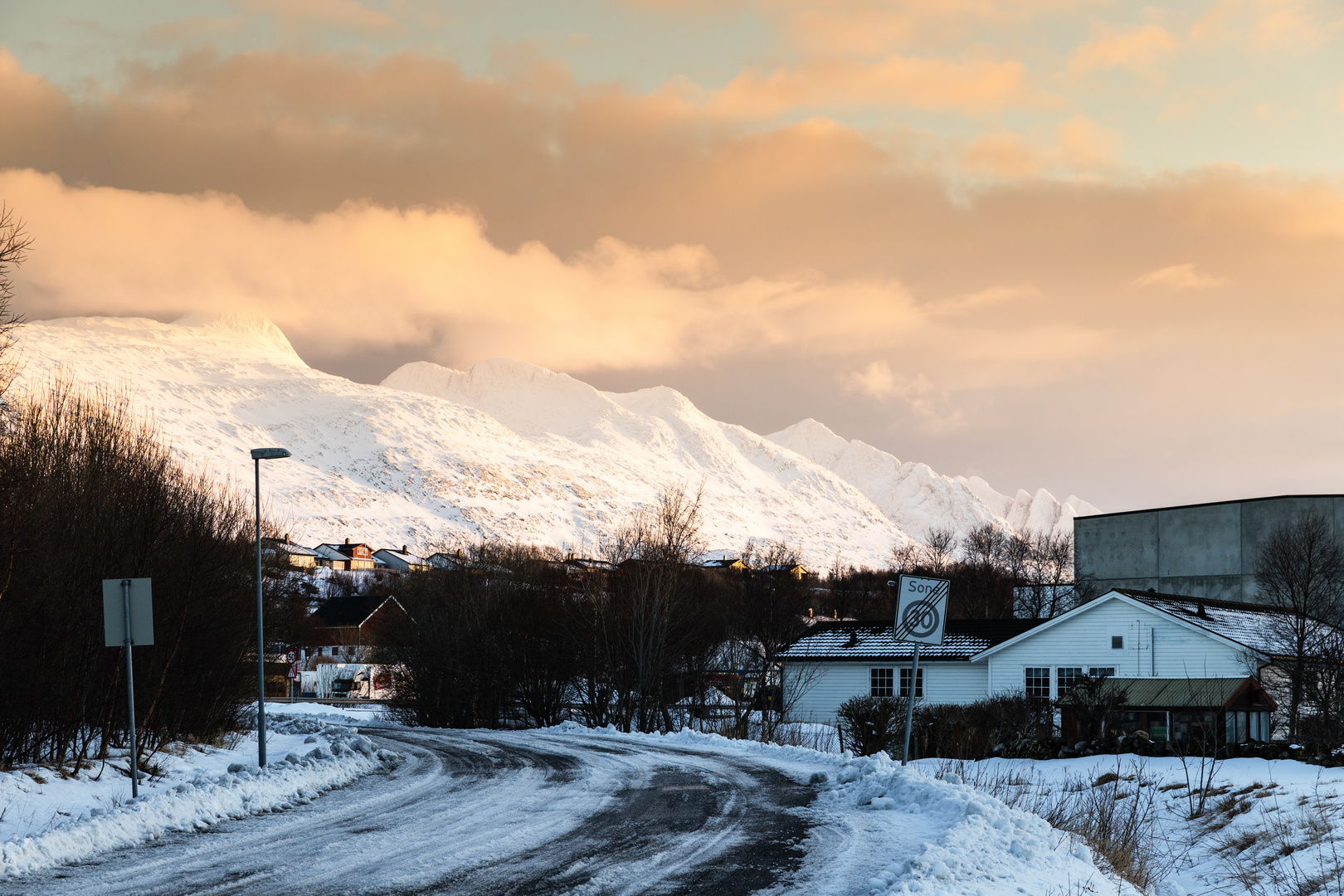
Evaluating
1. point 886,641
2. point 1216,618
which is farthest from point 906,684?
point 1216,618

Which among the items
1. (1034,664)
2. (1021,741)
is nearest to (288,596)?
(1034,664)

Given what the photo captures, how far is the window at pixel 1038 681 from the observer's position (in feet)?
146

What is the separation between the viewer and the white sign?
1697 centimetres

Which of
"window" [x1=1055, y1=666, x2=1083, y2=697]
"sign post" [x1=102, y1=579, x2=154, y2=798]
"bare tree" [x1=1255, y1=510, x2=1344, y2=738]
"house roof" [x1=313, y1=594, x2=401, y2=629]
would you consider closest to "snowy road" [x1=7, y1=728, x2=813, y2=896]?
"sign post" [x1=102, y1=579, x2=154, y2=798]

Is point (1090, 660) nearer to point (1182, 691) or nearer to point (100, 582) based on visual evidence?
point (1182, 691)

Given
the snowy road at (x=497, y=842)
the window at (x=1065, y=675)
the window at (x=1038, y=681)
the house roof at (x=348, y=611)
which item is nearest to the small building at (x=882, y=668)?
the window at (x=1038, y=681)

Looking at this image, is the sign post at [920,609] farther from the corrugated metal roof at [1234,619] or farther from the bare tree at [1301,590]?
the corrugated metal roof at [1234,619]

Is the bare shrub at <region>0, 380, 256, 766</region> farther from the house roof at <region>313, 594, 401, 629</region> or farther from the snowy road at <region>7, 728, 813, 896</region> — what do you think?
the house roof at <region>313, 594, 401, 629</region>

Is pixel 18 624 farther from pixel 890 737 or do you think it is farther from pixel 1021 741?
pixel 1021 741

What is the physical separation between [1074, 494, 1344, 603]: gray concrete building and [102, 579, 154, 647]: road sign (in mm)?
64258

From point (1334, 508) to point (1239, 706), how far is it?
36.0 metres

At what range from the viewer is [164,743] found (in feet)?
71.7

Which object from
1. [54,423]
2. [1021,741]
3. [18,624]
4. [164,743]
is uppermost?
[54,423]

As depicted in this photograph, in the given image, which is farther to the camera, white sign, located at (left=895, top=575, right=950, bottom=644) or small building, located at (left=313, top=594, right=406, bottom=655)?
small building, located at (left=313, top=594, right=406, bottom=655)
